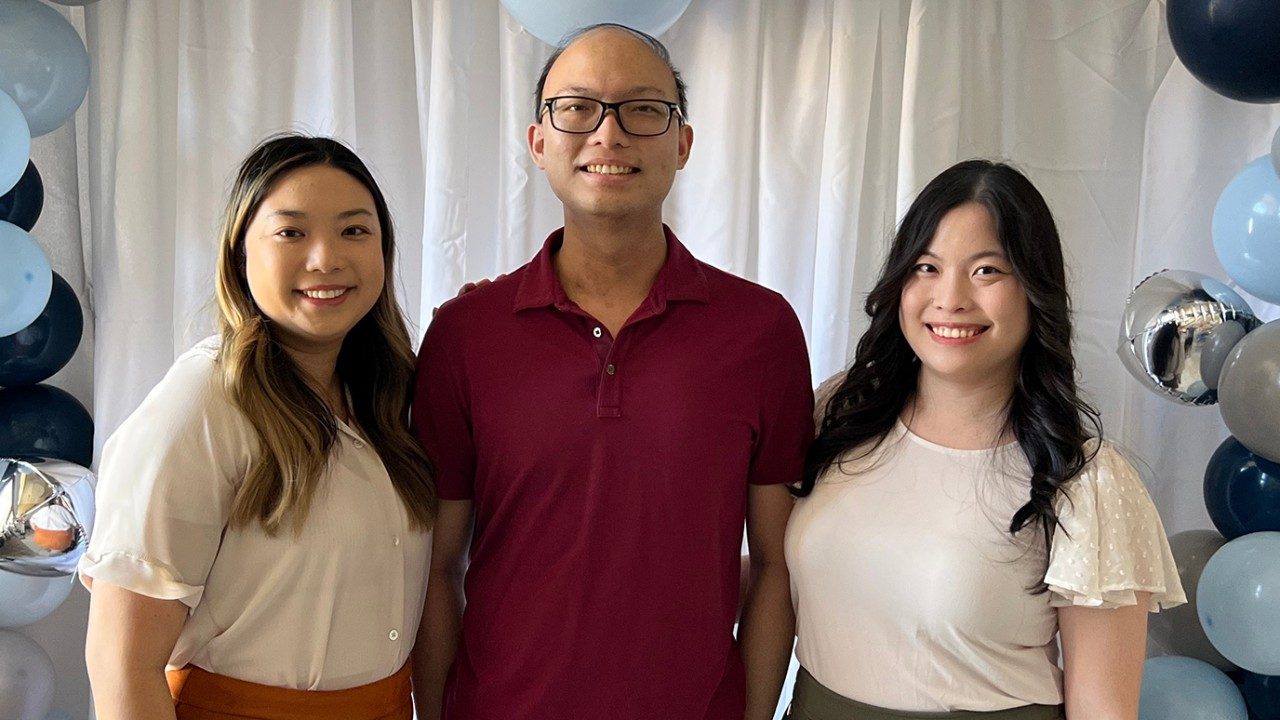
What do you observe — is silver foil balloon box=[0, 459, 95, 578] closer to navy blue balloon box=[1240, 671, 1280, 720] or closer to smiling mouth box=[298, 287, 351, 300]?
smiling mouth box=[298, 287, 351, 300]

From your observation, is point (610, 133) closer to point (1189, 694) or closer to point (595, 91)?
point (595, 91)

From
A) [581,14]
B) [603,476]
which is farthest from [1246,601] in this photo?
[581,14]

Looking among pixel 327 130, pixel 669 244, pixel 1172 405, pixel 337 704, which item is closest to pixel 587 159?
pixel 669 244

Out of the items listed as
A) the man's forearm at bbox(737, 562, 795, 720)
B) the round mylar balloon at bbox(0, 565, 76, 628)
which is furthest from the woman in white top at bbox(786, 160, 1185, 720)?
the round mylar balloon at bbox(0, 565, 76, 628)

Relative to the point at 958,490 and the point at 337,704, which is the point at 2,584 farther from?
the point at 958,490

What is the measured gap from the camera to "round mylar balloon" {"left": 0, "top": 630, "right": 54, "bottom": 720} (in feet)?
7.45

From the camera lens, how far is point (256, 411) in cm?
160

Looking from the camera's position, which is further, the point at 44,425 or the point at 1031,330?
the point at 44,425

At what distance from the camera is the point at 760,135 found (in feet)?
8.81

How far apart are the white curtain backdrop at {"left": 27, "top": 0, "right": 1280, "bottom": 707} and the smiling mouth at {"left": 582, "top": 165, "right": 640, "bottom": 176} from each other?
0.85 m

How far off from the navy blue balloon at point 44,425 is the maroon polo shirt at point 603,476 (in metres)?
0.96

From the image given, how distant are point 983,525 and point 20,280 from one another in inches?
70.0

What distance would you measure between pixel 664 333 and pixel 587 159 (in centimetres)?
31

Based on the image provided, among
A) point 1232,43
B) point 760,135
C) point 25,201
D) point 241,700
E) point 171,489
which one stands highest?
point 1232,43
